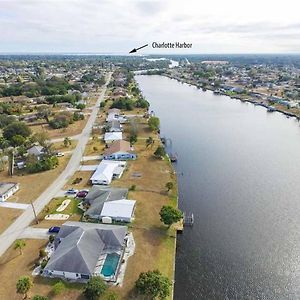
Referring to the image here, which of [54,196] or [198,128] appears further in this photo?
[198,128]

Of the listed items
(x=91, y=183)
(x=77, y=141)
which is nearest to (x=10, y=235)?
(x=91, y=183)

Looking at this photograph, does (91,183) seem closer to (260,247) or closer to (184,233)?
(184,233)

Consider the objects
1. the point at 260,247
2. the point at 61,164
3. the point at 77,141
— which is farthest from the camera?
the point at 77,141

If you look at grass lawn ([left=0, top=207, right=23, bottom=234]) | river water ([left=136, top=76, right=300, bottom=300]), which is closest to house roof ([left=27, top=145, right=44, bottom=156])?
grass lawn ([left=0, top=207, right=23, bottom=234])

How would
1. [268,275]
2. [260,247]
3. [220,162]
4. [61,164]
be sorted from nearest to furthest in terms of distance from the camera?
[268,275], [260,247], [61,164], [220,162]

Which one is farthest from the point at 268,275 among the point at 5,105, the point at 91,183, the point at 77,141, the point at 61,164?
the point at 5,105

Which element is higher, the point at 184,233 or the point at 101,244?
the point at 101,244

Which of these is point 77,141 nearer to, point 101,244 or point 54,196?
point 54,196

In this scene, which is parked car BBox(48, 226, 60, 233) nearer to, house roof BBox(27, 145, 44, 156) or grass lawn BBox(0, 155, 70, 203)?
grass lawn BBox(0, 155, 70, 203)

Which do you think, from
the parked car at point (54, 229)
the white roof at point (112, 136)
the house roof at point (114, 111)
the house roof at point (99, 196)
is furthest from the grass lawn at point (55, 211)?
the house roof at point (114, 111)
